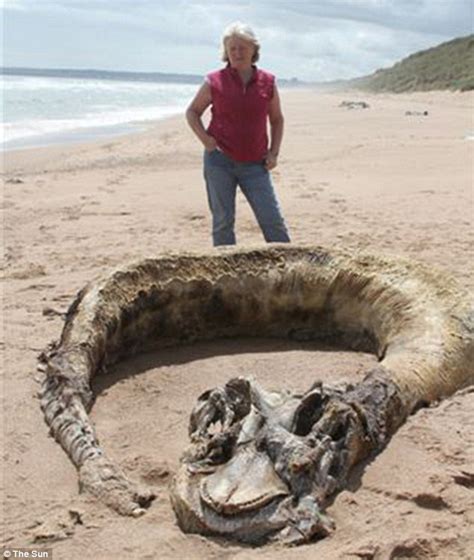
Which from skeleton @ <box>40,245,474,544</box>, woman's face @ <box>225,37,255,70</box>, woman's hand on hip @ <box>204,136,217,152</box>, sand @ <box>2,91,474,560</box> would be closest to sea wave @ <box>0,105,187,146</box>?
sand @ <box>2,91,474,560</box>

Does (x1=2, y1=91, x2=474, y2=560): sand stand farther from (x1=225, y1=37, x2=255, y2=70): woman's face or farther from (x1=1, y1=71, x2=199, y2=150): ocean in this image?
(x1=1, y1=71, x2=199, y2=150): ocean

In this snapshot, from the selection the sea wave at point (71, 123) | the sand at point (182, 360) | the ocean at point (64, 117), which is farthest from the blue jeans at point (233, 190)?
the sea wave at point (71, 123)

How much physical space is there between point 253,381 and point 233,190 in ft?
9.94

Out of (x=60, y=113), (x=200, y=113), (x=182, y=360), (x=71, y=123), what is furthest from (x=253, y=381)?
(x=60, y=113)

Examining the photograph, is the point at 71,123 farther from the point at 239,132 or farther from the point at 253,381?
the point at 253,381

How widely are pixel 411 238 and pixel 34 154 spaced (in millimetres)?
10602

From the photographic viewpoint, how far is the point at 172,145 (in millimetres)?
19219

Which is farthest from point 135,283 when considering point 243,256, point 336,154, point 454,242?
point 336,154

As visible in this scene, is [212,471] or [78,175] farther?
[78,175]

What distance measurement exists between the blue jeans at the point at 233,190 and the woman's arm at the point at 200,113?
0.11 m

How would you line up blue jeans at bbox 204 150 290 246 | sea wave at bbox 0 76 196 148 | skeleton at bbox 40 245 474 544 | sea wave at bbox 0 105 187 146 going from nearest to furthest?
skeleton at bbox 40 245 474 544, blue jeans at bbox 204 150 290 246, sea wave at bbox 0 105 187 146, sea wave at bbox 0 76 196 148

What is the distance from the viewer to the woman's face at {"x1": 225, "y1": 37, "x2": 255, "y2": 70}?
21.1 ft

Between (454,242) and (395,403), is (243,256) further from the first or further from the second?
(454,242)

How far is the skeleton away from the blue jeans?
27.9 inches
